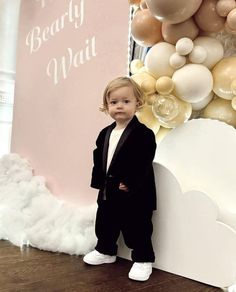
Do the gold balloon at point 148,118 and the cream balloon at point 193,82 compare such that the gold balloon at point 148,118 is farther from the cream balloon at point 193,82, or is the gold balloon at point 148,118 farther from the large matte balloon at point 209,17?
the large matte balloon at point 209,17

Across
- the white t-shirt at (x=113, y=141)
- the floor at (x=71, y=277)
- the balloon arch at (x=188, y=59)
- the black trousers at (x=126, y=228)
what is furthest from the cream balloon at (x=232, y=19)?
the floor at (x=71, y=277)

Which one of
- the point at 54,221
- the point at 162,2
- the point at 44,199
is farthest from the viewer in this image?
the point at 44,199

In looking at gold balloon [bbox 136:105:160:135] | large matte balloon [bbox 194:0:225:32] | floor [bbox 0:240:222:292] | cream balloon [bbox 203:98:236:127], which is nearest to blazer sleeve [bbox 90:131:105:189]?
gold balloon [bbox 136:105:160:135]

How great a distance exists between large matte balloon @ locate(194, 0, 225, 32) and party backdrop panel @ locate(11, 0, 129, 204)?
1.37 ft

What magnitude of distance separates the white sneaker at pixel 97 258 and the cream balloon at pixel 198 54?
0.65 m

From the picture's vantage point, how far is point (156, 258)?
1143 millimetres

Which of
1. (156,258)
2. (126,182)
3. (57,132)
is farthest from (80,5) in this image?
(156,258)

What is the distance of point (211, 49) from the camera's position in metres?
1.06

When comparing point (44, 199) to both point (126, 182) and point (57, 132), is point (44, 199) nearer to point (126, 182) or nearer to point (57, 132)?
point (57, 132)

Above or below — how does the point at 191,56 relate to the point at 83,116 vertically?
above

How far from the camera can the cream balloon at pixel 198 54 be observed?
1.05m

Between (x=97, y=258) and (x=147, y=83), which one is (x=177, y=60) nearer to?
(x=147, y=83)

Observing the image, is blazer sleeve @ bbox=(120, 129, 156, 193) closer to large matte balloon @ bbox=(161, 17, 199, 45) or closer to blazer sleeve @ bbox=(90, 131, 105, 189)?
blazer sleeve @ bbox=(90, 131, 105, 189)

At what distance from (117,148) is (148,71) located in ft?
0.84
